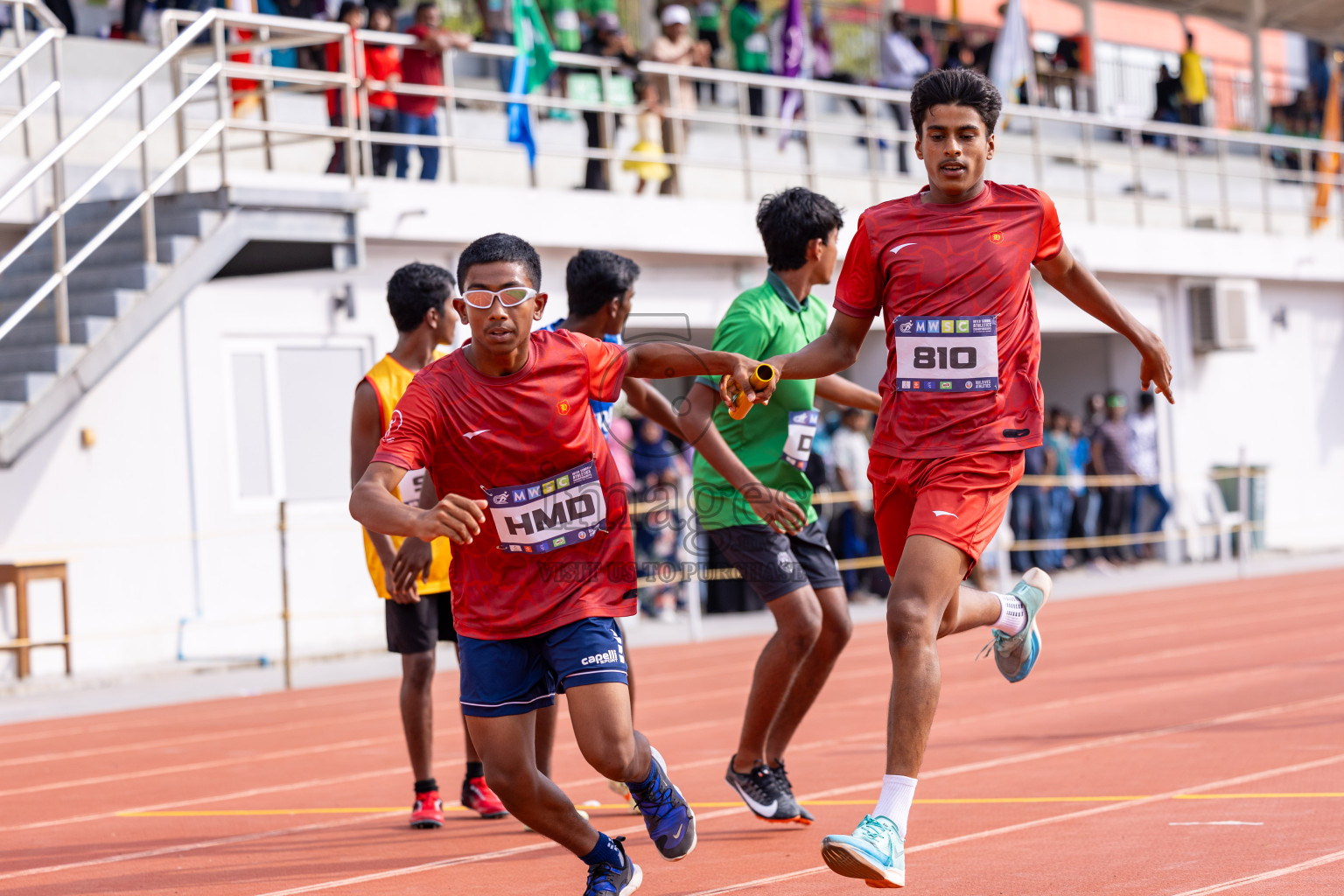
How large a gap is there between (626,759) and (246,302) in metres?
11.8

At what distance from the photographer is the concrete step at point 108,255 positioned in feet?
42.4

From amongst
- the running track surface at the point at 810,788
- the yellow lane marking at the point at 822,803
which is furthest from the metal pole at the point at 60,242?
the yellow lane marking at the point at 822,803

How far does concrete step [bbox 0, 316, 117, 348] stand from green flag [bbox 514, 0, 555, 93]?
19.7 ft

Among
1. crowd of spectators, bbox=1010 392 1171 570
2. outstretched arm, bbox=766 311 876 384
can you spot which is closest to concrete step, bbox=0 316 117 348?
outstretched arm, bbox=766 311 876 384

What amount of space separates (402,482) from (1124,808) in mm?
3022

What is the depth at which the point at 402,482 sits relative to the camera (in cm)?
673

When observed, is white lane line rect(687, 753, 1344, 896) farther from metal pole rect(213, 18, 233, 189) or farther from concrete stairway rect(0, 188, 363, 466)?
metal pole rect(213, 18, 233, 189)

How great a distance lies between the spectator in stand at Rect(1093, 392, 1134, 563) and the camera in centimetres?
2236

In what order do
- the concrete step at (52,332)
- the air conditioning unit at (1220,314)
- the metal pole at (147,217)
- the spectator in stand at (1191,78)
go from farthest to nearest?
the spectator in stand at (1191,78) < the air conditioning unit at (1220,314) < the metal pole at (147,217) < the concrete step at (52,332)

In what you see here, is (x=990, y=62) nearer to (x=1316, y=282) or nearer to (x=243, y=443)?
(x=1316, y=282)

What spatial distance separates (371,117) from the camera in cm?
1689

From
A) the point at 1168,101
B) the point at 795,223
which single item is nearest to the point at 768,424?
the point at 795,223

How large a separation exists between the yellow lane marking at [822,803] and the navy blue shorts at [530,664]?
228cm

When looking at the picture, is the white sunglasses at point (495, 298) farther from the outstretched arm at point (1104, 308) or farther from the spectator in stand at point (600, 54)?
the spectator in stand at point (600, 54)
